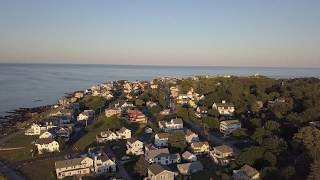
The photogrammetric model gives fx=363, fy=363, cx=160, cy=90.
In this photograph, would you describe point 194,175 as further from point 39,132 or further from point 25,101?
point 25,101

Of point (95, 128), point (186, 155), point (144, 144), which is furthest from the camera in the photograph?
point (95, 128)

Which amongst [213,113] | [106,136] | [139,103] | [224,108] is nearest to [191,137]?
[106,136]

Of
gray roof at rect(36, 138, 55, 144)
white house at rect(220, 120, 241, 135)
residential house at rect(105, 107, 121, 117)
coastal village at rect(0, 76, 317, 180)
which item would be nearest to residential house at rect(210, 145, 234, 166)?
coastal village at rect(0, 76, 317, 180)

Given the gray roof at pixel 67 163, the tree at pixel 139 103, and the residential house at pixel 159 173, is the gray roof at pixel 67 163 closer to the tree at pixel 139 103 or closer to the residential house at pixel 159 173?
the residential house at pixel 159 173

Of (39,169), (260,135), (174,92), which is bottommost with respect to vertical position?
(39,169)

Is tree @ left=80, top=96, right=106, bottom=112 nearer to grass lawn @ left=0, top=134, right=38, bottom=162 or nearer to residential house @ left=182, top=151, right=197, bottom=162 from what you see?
grass lawn @ left=0, top=134, right=38, bottom=162

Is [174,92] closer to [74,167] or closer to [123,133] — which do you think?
[123,133]

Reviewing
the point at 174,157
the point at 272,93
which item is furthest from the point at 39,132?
the point at 272,93
